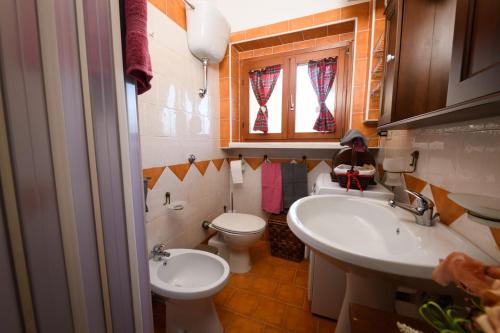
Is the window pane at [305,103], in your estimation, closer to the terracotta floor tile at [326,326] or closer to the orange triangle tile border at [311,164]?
the orange triangle tile border at [311,164]

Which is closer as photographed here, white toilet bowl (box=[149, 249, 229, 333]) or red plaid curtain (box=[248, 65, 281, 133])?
white toilet bowl (box=[149, 249, 229, 333])

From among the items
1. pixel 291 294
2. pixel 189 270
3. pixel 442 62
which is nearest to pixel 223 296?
pixel 189 270

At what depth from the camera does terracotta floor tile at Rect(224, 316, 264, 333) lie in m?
1.24

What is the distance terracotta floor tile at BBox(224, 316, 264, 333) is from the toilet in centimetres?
46

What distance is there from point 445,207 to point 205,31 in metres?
1.87

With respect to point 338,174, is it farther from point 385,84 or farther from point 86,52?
point 86,52

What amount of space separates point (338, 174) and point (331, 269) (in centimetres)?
59

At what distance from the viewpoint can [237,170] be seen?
2.14m

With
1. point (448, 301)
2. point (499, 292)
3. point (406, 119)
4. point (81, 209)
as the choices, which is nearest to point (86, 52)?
point (81, 209)

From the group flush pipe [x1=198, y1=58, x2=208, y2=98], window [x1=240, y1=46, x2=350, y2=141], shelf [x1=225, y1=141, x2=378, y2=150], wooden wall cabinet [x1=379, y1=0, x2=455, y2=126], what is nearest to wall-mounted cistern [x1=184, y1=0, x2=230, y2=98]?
flush pipe [x1=198, y1=58, x2=208, y2=98]

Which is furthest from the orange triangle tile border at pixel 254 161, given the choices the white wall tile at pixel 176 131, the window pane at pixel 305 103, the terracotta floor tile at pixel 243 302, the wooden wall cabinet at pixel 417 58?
the wooden wall cabinet at pixel 417 58

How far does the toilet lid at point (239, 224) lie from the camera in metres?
1.63

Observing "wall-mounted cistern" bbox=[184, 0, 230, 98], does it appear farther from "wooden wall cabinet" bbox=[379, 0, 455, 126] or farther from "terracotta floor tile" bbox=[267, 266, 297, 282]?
"terracotta floor tile" bbox=[267, 266, 297, 282]

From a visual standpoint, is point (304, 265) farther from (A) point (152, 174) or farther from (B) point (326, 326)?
(A) point (152, 174)
